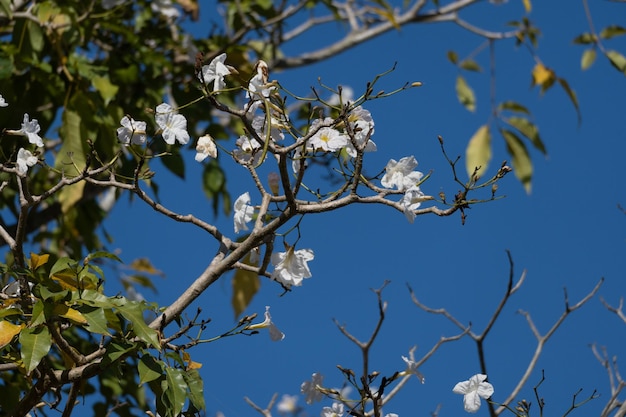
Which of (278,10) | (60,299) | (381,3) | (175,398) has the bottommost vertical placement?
(175,398)

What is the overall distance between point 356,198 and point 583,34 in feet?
5.25

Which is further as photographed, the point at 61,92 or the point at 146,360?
the point at 61,92

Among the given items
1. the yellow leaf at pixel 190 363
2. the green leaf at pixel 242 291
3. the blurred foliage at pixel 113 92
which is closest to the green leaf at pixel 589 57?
the blurred foliage at pixel 113 92

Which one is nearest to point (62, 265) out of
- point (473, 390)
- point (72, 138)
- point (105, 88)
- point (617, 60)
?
point (473, 390)

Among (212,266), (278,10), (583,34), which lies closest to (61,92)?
(278,10)

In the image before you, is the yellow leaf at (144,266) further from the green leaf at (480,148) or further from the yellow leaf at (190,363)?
the yellow leaf at (190,363)

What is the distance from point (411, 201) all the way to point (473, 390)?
0.29 m

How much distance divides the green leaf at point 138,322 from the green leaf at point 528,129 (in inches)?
58.9

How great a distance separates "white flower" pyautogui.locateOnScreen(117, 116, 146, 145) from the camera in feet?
3.75

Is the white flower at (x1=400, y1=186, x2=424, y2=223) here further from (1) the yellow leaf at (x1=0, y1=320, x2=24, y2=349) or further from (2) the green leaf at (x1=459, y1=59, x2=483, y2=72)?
(2) the green leaf at (x1=459, y1=59, x2=483, y2=72)

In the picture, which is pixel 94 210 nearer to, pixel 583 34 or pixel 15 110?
pixel 15 110

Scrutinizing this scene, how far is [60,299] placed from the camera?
0.98 m

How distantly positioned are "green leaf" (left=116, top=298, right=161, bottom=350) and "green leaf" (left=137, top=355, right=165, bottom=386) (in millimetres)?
18

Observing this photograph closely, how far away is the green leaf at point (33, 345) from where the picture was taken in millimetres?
936
